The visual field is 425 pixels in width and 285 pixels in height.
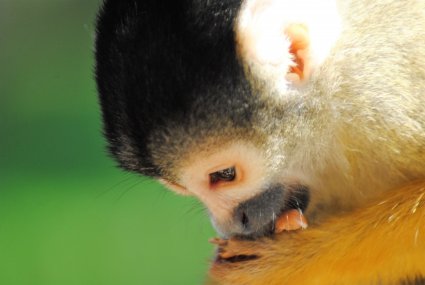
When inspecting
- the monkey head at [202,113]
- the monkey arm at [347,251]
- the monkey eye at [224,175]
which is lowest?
the monkey arm at [347,251]

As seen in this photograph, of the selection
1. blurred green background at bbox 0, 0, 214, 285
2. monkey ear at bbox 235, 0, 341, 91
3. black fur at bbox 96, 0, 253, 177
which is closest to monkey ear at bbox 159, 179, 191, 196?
black fur at bbox 96, 0, 253, 177

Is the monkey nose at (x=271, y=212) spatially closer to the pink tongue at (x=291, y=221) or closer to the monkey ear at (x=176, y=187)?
the pink tongue at (x=291, y=221)

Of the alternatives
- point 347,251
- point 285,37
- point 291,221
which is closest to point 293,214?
point 291,221

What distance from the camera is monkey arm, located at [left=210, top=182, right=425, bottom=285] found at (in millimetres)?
1740

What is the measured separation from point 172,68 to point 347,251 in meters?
0.66

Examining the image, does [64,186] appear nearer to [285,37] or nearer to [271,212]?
[271,212]

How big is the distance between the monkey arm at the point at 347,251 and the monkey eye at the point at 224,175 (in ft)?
0.67

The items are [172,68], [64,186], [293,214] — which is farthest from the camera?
[64,186]

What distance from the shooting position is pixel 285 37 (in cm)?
164

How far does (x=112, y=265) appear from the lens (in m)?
3.65

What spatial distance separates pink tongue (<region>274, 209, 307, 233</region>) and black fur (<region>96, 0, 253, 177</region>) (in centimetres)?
32

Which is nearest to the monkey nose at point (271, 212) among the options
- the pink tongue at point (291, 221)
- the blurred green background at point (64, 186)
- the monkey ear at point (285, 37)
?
the pink tongue at point (291, 221)

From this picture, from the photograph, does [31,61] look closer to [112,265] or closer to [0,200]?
[0,200]

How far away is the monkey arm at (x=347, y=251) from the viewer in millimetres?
1740
